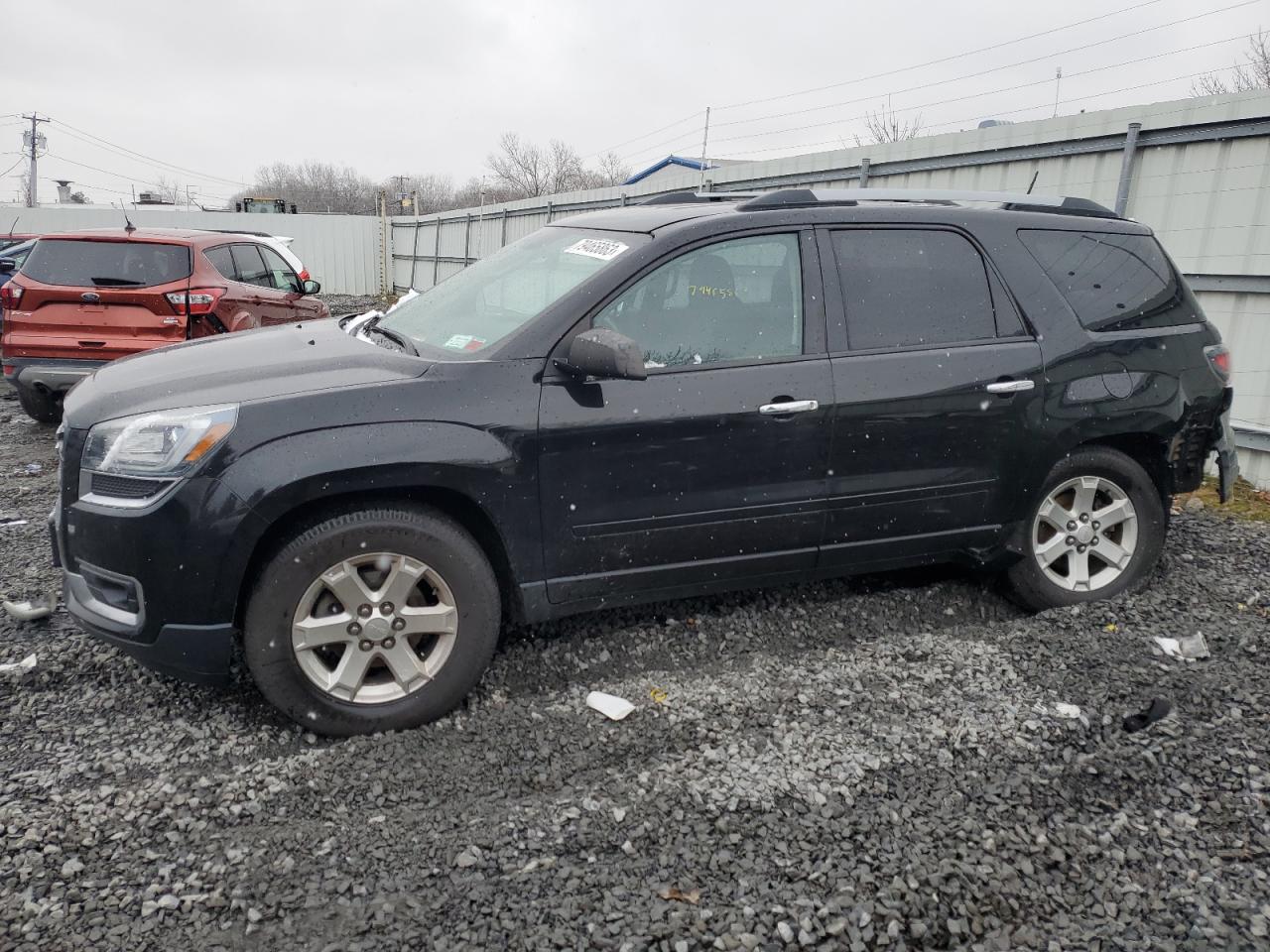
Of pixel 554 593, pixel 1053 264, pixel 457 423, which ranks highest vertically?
pixel 1053 264

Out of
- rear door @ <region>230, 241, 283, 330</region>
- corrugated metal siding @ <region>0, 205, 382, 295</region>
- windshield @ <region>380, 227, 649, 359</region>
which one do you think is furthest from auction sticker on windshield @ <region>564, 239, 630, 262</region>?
corrugated metal siding @ <region>0, 205, 382, 295</region>

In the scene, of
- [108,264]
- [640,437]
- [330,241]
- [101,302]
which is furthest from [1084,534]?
[330,241]

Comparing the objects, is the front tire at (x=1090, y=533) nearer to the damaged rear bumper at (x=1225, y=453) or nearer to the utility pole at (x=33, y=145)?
the damaged rear bumper at (x=1225, y=453)

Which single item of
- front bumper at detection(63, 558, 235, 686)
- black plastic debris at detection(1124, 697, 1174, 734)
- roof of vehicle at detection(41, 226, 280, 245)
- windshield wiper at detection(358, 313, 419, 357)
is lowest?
black plastic debris at detection(1124, 697, 1174, 734)

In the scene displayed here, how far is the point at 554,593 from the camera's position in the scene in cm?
348

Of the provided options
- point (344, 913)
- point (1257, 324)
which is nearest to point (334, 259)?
point (1257, 324)

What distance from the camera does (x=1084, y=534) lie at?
4355 mm

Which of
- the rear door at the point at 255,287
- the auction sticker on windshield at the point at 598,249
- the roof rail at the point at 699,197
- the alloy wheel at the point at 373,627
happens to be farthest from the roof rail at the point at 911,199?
the rear door at the point at 255,287

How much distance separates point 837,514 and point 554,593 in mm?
1199

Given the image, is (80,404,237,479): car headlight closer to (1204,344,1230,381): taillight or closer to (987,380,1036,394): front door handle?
(987,380,1036,394): front door handle

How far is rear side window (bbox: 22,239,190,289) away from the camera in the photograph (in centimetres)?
774

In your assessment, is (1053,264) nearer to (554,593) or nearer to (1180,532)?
(1180,532)

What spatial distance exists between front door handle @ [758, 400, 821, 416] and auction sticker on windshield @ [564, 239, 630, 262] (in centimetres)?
83

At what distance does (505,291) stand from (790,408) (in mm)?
1295
